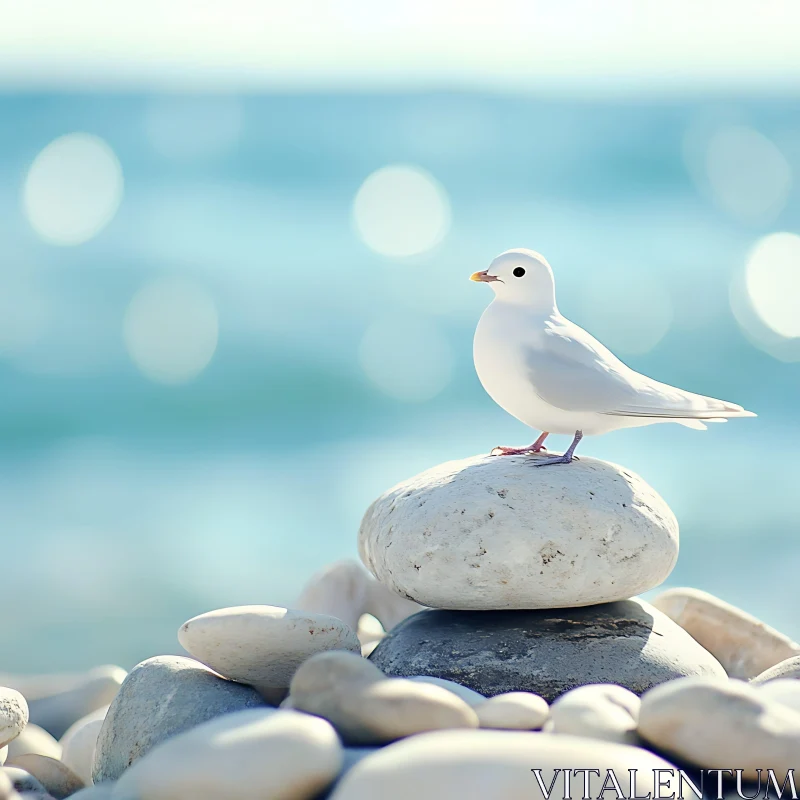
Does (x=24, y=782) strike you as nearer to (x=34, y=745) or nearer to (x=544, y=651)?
(x=34, y=745)

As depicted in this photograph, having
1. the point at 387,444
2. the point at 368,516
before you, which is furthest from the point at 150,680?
the point at 387,444

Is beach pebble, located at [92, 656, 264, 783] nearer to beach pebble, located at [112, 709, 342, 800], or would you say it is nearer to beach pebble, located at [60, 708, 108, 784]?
beach pebble, located at [60, 708, 108, 784]

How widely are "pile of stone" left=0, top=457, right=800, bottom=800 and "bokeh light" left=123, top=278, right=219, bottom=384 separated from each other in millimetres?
9897

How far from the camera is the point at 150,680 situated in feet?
11.3

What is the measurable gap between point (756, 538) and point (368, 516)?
5.79 meters

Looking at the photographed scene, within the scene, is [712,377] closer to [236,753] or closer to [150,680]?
[150,680]

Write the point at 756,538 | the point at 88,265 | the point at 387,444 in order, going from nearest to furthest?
1. the point at 756,538
2. the point at 387,444
3. the point at 88,265

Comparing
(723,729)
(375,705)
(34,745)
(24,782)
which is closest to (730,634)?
(723,729)

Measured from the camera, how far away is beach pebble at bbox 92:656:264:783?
3.24 metres

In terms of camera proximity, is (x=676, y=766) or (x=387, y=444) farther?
(x=387, y=444)

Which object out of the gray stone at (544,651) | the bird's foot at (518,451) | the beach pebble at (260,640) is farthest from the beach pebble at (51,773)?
the bird's foot at (518,451)

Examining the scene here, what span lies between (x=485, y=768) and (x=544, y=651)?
1.45 m

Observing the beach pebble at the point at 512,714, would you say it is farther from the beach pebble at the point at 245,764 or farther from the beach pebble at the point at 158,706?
the beach pebble at the point at 158,706

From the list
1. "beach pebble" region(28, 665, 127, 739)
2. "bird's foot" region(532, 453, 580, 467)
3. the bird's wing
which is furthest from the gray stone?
"beach pebble" region(28, 665, 127, 739)
